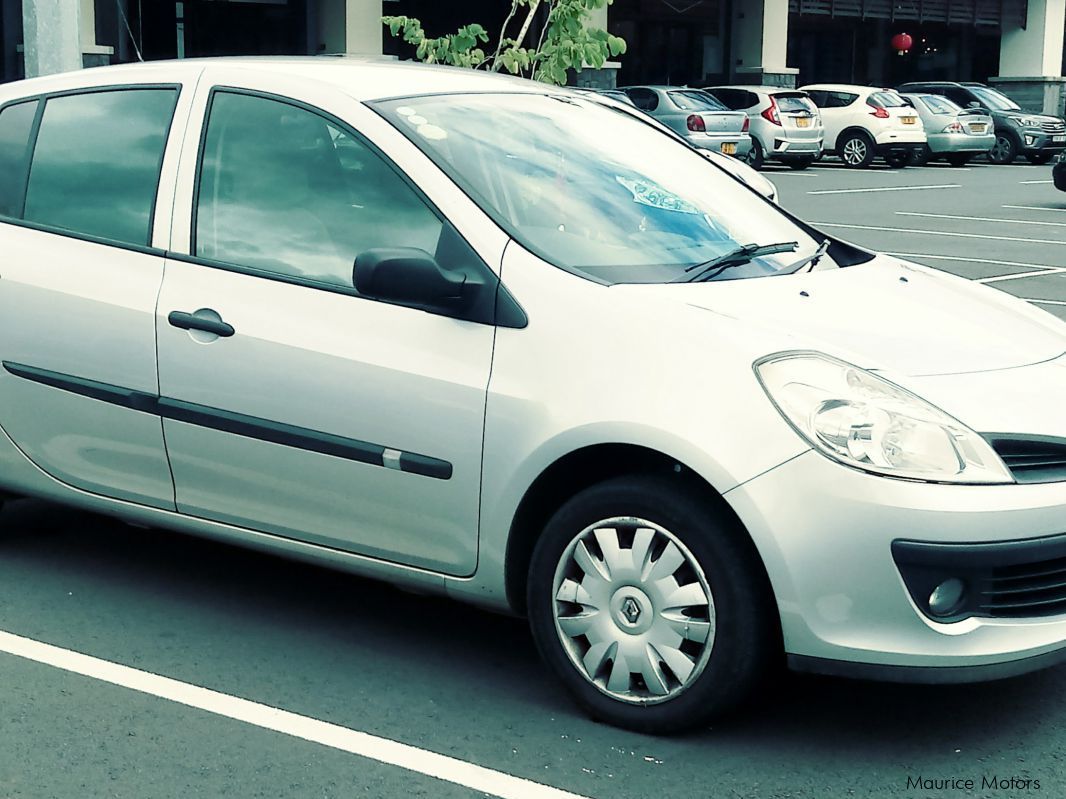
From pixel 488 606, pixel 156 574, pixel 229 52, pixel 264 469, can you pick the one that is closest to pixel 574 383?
pixel 488 606

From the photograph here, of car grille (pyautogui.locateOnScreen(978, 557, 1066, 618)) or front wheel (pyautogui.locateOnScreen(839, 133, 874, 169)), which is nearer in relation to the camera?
car grille (pyautogui.locateOnScreen(978, 557, 1066, 618))

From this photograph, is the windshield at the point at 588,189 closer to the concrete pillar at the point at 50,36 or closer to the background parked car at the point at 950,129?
the concrete pillar at the point at 50,36

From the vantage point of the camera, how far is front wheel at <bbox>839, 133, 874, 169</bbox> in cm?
3061

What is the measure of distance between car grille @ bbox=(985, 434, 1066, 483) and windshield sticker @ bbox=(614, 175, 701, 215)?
4.17 feet

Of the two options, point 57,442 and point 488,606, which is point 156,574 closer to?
point 57,442

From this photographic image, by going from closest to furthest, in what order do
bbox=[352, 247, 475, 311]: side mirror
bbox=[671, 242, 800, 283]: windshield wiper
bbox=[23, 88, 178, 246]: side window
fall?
bbox=[352, 247, 475, 311]: side mirror < bbox=[671, 242, 800, 283]: windshield wiper < bbox=[23, 88, 178, 246]: side window

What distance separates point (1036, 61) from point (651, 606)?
1668 inches

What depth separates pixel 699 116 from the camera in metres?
27.2

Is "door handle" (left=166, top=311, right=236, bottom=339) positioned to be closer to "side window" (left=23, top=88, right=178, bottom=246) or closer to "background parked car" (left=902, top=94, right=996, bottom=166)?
"side window" (left=23, top=88, right=178, bottom=246)

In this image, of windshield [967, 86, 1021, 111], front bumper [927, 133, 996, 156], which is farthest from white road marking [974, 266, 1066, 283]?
windshield [967, 86, 1021, 111]

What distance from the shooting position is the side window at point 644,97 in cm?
2820

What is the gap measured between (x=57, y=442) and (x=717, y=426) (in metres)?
2.13

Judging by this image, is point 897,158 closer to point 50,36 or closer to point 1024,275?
point 1024,275

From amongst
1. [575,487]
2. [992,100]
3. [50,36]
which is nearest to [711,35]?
[992,100]
